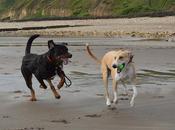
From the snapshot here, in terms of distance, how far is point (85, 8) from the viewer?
86.5 metres

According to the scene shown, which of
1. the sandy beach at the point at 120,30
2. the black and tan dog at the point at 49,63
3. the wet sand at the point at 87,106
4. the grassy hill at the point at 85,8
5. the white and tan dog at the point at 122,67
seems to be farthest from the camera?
the grassy hill at the point at 85,8

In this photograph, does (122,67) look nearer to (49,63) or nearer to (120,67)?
(120,67)

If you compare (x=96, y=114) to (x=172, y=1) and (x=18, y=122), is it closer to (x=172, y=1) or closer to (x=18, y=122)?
(x=18, y=122)

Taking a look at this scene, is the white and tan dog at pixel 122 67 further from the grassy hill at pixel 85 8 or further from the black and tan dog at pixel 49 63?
the grassy hill at pixel 85 8

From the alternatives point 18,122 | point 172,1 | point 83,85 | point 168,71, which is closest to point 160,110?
point 18,122

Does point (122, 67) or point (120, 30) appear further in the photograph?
point (120, 30)

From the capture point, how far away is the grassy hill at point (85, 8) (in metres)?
79.2

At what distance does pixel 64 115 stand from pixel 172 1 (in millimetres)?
72816

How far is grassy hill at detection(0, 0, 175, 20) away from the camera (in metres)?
79.2

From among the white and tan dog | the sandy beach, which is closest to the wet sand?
the white and tan dog

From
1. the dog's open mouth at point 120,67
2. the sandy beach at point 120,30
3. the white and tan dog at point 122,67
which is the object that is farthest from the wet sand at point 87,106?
the sandy beach at point 120,30

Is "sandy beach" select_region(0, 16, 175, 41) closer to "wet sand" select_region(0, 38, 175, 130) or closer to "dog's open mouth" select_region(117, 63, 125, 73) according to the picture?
"wet sand" select_region(0, 38, 175, 130)

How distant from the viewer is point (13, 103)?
34.8 feet

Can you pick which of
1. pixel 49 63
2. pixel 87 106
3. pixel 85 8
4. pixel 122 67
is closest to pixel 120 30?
pixel 49 63
